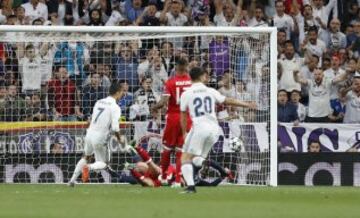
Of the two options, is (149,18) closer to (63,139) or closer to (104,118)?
(63,139)

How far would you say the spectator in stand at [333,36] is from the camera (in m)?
27.1

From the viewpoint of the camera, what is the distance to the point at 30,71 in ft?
74.2

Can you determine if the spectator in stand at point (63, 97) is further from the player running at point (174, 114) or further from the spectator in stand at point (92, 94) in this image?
the player running at point (174, 114)

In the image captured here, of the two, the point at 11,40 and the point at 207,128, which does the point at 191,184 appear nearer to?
the point at 207,128

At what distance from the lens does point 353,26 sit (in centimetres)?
2730

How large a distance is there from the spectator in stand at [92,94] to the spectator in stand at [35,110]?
2.57 ft

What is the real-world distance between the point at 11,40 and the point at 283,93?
5.70 metres

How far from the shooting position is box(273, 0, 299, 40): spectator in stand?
26.9 m

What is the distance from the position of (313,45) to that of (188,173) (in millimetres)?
9755

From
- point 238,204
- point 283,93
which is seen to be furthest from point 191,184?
point 283,93

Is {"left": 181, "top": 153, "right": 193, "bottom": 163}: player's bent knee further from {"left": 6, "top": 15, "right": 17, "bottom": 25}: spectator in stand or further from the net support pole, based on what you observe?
{"left": 6, "top": 15, "right": 17, "bottom": 25}: spectator in stand

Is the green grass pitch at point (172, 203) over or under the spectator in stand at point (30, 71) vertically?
under

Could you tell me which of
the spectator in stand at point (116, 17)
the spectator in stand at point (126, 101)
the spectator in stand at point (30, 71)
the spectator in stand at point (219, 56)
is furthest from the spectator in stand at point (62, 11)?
the spectator in stand at point (219, 56)

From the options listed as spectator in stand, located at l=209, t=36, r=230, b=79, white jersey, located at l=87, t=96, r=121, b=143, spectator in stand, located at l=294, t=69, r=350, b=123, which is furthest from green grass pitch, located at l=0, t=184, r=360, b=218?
spectator in stand, located at l=294, t=69, r=350, b=123
